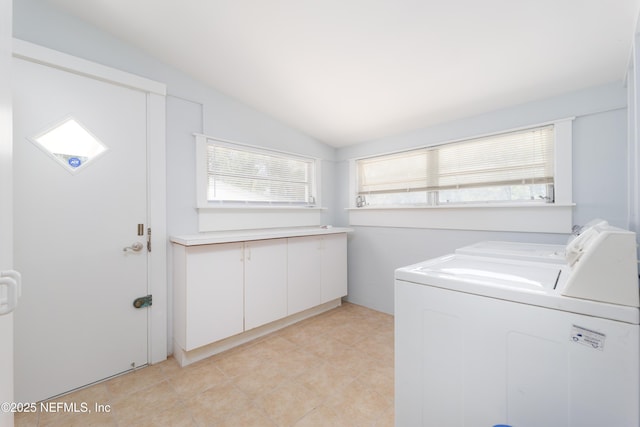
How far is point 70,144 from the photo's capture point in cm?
181

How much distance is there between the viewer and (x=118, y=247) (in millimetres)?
2002

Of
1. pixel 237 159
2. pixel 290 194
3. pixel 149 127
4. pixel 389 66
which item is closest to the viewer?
pixel 389 66

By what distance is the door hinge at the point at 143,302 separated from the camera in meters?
2.07

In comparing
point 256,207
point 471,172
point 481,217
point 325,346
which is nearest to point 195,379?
point 325,346

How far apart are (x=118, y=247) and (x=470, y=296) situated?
2.36 meters

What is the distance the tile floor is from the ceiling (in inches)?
91.4

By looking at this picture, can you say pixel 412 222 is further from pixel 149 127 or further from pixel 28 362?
pixel 28 362

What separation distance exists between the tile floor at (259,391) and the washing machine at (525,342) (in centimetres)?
69

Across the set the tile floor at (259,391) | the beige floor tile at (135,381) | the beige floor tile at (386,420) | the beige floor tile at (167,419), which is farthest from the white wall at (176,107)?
the beige floor tile at (386,420)

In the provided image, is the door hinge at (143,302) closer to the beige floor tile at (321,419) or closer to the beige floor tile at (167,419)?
the beige floor tile at (167,419)

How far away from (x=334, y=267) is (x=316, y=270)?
11.7 inches

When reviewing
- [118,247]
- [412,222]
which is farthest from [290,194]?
[118,247]

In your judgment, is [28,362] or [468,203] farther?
[468,203]

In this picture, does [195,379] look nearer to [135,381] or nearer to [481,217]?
[135,381]
